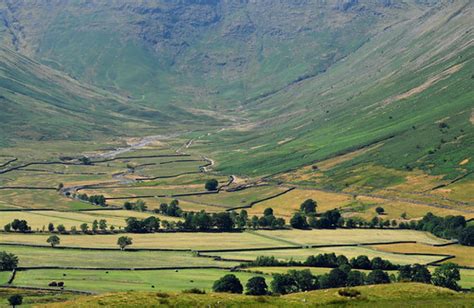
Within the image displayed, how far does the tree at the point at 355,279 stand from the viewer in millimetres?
121800

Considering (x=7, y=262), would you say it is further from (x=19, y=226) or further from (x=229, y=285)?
(x=19, y=226)

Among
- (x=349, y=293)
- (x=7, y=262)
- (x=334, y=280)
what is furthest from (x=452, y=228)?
(x=349, y=293)

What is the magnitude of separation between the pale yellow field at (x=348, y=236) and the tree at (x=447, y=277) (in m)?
46.1

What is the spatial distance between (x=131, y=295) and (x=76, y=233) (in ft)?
367

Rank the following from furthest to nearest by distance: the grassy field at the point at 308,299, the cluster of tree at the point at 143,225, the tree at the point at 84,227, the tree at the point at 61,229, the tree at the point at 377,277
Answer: the cluster of tree at the point at 143,225
the tree at the point at 84,227
the tree at the point at 61,229
the tree at the point at 377,277
the grassy field at the point at 308,299

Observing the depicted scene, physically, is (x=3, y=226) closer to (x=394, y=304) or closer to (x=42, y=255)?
(x=42, y=255)

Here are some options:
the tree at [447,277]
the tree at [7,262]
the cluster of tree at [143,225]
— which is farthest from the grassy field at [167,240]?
the tree at [447,277]

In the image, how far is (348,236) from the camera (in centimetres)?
18375

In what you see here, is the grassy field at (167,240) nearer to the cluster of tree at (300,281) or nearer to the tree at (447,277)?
the cluster of tree at (300,281)

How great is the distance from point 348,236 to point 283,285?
220 feet

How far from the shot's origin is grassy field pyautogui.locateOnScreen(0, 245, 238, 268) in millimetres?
140125

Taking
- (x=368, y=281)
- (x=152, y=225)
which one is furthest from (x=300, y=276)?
(x=152, y=225)

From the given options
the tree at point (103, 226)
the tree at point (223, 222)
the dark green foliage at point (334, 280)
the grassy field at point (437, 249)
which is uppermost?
the tree at point (223, 222)

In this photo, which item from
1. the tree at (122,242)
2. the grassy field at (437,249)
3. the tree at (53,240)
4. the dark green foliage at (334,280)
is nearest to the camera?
the dark green foliage at (334,280)
